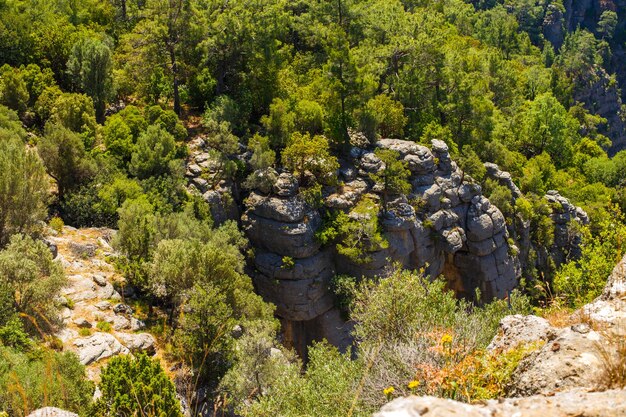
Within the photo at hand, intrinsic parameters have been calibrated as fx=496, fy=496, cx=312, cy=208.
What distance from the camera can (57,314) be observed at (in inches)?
720

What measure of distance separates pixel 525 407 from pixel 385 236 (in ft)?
89.1

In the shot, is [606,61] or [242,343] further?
[606,61]

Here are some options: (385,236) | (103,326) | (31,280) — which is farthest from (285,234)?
(31,280)

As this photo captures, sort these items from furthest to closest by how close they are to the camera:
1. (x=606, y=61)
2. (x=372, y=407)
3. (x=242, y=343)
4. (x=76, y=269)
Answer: (x=606, y=61), (x=76, y=269), (x=242, y=343), (x=372, y=407)

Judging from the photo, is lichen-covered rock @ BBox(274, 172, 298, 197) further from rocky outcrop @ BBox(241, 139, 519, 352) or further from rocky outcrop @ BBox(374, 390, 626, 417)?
rocky outcrop @ BBox(374, 390, 626, 417)

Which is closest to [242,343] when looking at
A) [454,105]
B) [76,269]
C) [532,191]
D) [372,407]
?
[76,269]

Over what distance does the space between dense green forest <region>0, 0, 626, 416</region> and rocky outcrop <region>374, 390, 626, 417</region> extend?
253 cm

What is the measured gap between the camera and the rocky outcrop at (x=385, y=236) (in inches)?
1243

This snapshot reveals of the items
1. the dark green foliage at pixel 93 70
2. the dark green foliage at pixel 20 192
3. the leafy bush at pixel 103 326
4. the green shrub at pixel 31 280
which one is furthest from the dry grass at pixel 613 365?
the dark green foliage at pixel 93 70

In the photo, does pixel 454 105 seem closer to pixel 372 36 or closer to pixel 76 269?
pixel 372 36

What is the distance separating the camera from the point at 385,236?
32656mm

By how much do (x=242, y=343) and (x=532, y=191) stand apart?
38.1 metres

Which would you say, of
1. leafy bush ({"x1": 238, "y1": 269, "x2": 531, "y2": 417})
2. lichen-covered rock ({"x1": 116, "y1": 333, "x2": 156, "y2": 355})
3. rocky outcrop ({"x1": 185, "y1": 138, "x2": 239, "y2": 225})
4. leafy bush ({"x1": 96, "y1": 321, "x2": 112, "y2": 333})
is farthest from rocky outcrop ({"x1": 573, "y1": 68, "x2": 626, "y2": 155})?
leafy bush ({"x1": 96, "y1": 321, "x2": 112, "y2": 333})

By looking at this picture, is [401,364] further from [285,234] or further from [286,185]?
[286,185]
